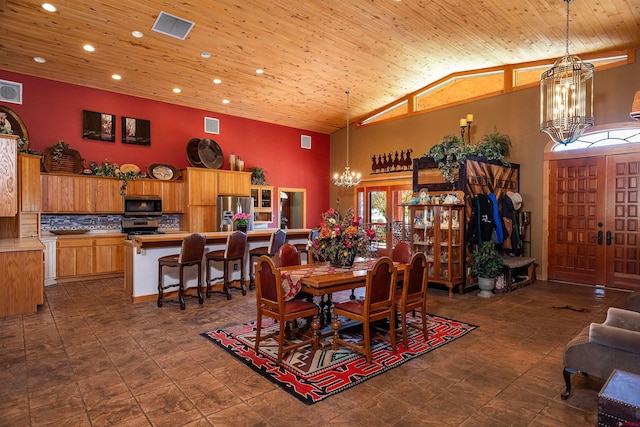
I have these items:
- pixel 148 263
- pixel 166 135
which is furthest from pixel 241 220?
pixel 166 135

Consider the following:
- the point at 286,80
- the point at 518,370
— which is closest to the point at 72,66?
the point at 286,80

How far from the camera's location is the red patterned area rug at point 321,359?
2.79 m

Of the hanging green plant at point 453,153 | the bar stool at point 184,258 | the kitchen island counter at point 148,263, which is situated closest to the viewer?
the bar stool at point 184,258

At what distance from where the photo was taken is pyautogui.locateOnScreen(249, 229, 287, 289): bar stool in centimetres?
582

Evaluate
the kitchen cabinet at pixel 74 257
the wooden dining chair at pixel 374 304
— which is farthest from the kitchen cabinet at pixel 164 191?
the wooden dining chair at pixel 374 304

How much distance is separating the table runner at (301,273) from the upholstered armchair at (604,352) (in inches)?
76.6

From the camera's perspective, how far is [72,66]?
615 cm

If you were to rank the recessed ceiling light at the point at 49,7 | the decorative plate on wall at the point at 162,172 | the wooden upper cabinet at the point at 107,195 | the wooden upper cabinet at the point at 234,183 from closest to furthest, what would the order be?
the recessed ceiling light at the point at 49,7, the wooden upper cabinet at the point at 107,195, the decorative plate on wall at the point at 162,172, the wooden upper cabinet at the point at 234,183

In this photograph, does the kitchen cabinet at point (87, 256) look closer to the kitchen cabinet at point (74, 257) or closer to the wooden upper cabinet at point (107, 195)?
the kitchen cabinet at point (74, 257)

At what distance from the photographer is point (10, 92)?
621 cm

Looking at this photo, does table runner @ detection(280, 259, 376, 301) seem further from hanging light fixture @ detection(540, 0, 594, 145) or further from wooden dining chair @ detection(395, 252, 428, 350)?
hanging light fixture @ detection(540, 0, 594, 145)

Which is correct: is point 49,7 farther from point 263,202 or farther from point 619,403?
point 619,403

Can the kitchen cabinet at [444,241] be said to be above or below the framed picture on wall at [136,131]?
below

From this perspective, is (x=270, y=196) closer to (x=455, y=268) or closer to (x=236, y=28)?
(x=236, y=28)
